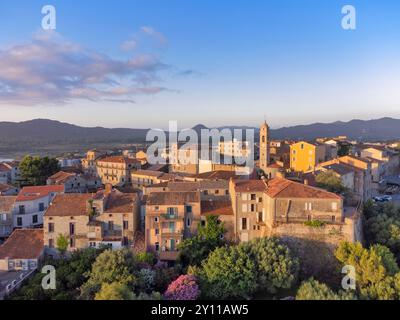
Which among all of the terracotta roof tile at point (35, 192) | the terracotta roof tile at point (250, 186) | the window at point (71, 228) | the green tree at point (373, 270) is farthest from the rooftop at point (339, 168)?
the terracotta roof tile at point (35, 192)

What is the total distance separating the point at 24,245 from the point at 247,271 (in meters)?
20.4

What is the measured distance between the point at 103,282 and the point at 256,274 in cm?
1146

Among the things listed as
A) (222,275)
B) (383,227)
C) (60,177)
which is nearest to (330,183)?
(383,227)

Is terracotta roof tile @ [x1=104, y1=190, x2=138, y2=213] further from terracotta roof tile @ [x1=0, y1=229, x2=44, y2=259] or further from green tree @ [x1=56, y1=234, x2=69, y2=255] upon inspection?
terracotta roof tile @ [x1=0, y1=229, x2=44, y2=259]

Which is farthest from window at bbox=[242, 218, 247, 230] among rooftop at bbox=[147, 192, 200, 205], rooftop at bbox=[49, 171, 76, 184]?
rooftop at bbox=[49, 171, 76, 184]

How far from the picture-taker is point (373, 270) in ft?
80.9

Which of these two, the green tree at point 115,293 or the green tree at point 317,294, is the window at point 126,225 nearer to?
the green tree at point 115,293

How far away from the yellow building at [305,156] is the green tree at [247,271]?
32.4 m

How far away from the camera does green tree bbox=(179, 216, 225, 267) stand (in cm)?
2897

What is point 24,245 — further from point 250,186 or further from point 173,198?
point 250,186

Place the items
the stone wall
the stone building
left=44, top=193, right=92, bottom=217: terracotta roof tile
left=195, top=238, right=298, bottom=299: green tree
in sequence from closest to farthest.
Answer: left=195, top=238, right=298, bottom=299: green tree → the stone wall → the stone building → left=44, top=193, right=92, bottom=217: terracotta roof tile

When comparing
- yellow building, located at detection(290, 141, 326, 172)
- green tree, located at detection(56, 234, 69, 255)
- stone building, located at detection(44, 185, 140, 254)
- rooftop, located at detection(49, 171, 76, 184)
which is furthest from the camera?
yellow building, located at detection(290, 141, 326, 172)

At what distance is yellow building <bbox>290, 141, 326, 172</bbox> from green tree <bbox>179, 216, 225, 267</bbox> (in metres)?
30.3
